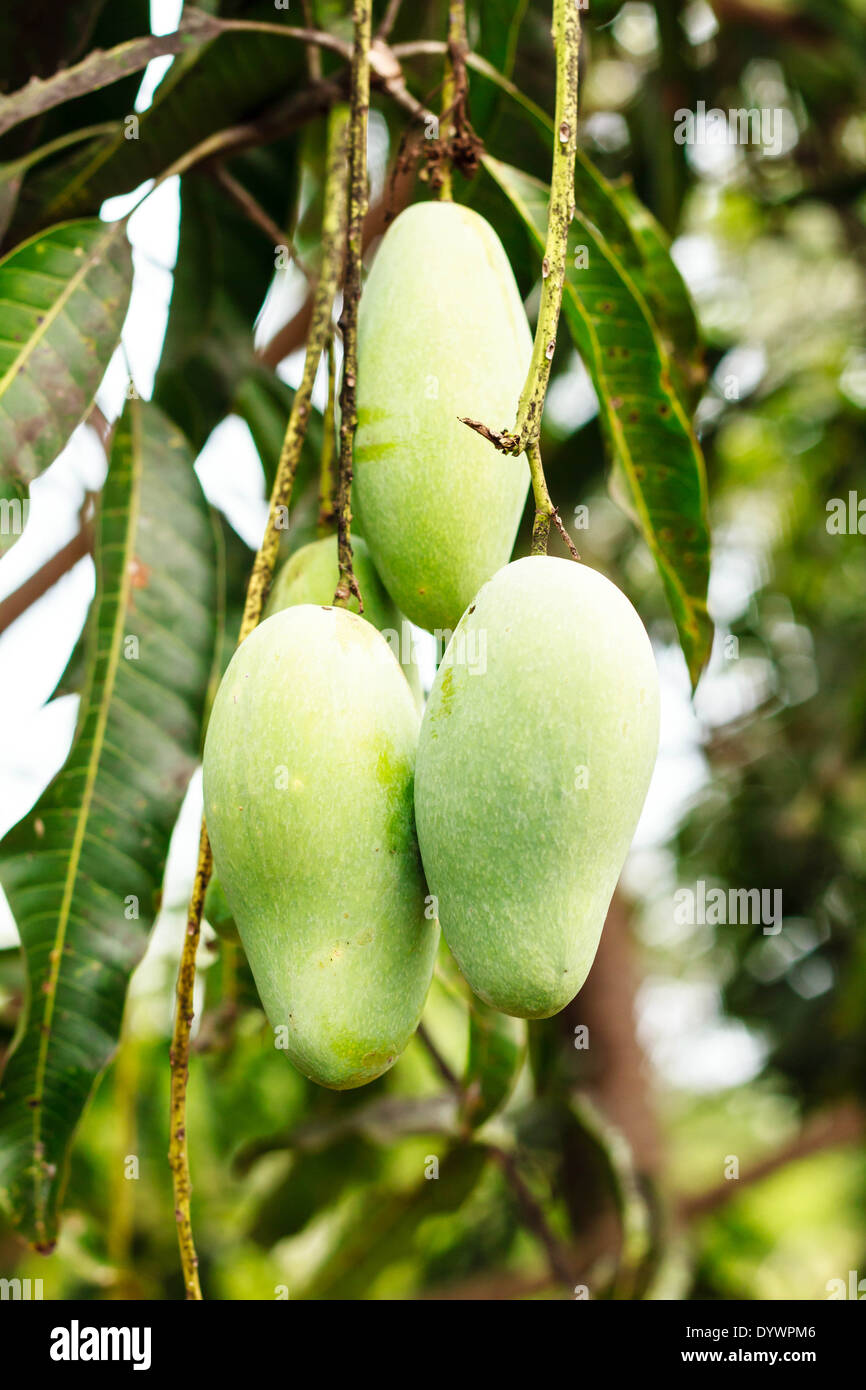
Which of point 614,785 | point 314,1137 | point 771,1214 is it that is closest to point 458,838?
point 614,785

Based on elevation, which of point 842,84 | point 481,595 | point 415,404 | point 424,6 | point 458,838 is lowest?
point 458,838

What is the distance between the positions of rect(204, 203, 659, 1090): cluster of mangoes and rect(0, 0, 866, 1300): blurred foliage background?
0.42 m

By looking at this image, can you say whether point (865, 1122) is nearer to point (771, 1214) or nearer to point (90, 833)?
point (90, 833)

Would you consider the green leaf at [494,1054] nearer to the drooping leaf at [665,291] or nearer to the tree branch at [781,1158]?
the drooping leaf at [665,291]

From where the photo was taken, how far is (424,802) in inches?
20.5

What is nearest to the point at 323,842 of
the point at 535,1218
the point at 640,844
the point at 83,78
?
the point at 83,78

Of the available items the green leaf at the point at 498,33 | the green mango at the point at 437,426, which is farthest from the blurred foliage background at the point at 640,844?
the green mango at the point at 437,426

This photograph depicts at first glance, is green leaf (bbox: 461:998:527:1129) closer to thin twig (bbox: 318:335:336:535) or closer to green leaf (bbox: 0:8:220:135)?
thin twig (bbox: 318:335:336:535)

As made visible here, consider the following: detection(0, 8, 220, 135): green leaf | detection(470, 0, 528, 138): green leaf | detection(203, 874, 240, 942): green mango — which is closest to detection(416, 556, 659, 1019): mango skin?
detection(203, 874, 240, 942): green mango

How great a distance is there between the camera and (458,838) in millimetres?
502

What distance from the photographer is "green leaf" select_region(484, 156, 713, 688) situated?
80cm

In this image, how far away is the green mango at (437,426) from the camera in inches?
24.5

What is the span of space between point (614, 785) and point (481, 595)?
0.33ft

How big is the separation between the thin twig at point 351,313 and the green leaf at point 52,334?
22 cm
